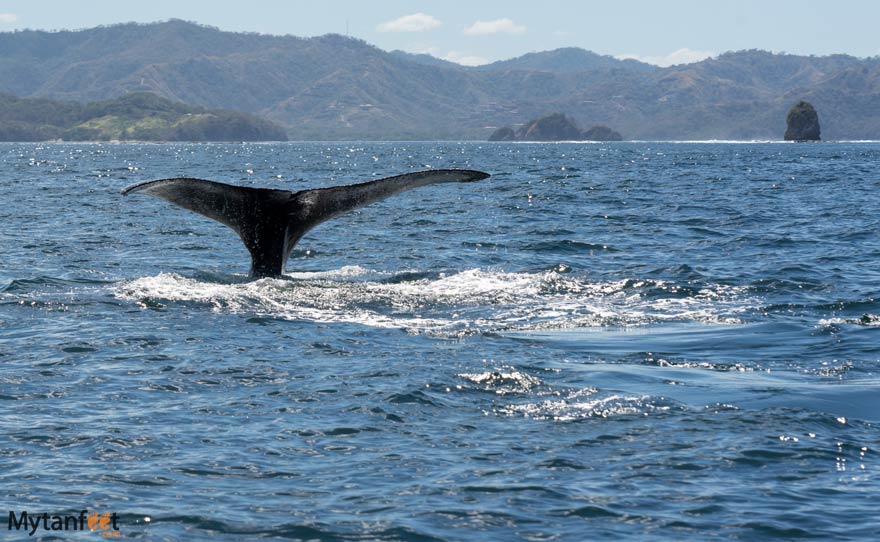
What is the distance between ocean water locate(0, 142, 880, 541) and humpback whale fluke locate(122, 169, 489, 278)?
86cm

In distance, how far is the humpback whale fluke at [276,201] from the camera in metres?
12.3

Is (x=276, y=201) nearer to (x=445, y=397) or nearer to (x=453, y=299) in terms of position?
(x=453, y=299)

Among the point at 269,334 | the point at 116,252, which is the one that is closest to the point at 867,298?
the point at 269,334

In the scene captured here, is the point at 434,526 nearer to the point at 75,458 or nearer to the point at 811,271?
the point at 75,458

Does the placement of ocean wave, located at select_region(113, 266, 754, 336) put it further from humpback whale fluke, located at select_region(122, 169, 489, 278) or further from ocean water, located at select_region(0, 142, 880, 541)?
humpback whale fluke, located at select_region(122, 169, 489, 278)

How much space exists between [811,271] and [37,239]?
15707 millimetres

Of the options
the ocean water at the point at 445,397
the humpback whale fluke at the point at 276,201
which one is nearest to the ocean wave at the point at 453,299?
the ocean water at the point at 445,397

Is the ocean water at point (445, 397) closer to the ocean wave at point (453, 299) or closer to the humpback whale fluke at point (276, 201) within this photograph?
the ocean wave at point (453, 299)

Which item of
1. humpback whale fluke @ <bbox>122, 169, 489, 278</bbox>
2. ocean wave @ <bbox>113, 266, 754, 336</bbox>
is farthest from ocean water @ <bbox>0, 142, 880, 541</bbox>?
humpback whale fluke @ <bbox>122, 169, 489, 278</bbox>

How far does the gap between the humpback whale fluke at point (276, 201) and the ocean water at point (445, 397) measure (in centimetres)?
86

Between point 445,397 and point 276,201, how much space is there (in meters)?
5.12

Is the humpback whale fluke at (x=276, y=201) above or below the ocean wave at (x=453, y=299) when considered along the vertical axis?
above

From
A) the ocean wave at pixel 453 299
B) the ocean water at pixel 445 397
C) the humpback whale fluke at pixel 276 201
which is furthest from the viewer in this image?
the ocean wave at pixel 453 299

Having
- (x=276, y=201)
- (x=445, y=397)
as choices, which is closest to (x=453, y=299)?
(x=276, y=201)
